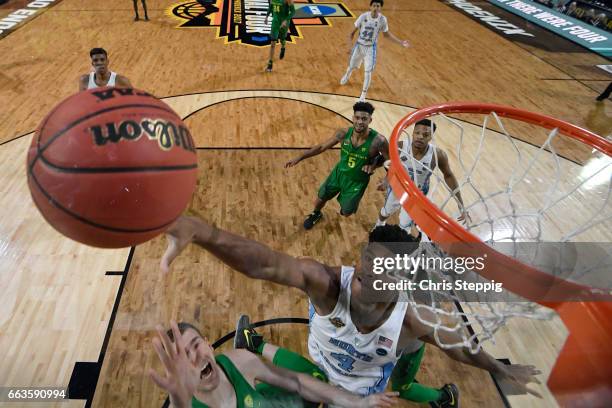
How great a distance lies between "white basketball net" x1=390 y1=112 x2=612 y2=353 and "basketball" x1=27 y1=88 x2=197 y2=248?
1.36 m

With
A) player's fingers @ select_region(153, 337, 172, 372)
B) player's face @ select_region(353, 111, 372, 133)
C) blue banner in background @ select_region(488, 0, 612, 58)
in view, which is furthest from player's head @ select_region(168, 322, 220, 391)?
blue banner in background @ select_region(488, 0, 612, 58)

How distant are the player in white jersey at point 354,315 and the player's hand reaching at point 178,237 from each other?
13 cm

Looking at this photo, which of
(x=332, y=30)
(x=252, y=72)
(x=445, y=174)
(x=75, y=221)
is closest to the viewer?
(x=75, y=221)

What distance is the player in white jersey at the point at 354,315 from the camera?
165 cm

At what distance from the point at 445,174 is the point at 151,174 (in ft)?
9.99

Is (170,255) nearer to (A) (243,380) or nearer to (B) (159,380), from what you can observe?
(B) (159,380)

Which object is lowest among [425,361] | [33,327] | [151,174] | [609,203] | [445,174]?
[33,327]

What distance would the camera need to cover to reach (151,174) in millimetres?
1328

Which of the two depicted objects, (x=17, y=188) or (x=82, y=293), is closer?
(x=82, y=293)

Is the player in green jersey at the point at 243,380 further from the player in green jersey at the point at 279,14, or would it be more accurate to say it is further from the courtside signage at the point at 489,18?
the courtside signage at the point at 489,18

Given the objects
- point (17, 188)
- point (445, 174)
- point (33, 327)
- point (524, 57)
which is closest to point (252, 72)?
point (17, 188)

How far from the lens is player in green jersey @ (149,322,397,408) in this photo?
63.1 inches

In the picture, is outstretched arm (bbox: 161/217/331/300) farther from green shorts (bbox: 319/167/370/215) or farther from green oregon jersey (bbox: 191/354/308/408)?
green shorts (bbox: 319/167/370/215)

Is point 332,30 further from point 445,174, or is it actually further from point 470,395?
point 470,395
